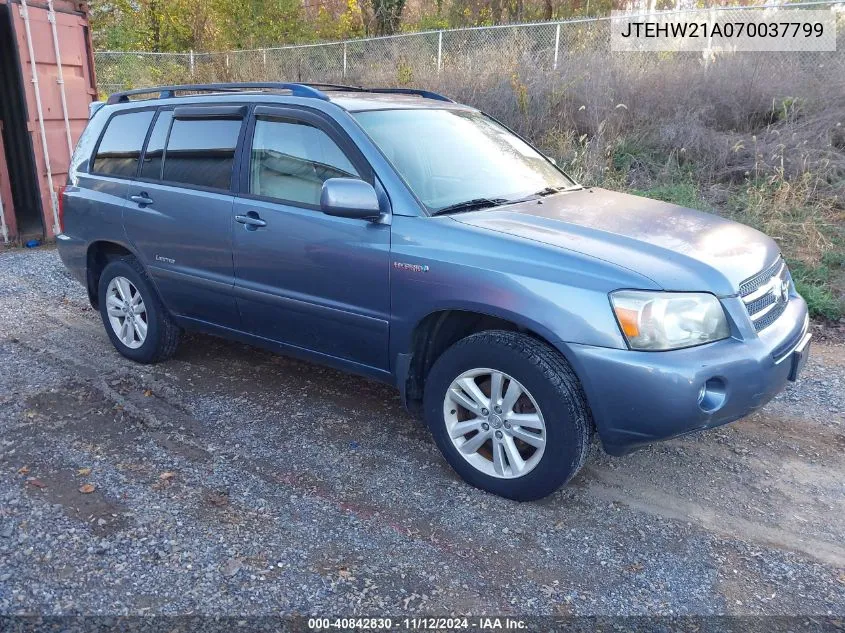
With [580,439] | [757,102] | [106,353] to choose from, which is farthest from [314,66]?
[580,439]

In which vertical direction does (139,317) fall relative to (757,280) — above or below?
below

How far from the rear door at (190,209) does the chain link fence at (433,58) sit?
8.16 m

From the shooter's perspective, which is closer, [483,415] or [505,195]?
[483,415]

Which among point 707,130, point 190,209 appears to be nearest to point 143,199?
point 190,209

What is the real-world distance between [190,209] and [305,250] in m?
1.02

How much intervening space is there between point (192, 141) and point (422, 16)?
1823 cm

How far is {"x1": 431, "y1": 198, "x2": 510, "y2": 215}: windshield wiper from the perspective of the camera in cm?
350

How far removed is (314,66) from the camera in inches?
643

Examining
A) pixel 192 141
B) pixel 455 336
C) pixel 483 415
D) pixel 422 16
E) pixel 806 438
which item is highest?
pixel 422 16

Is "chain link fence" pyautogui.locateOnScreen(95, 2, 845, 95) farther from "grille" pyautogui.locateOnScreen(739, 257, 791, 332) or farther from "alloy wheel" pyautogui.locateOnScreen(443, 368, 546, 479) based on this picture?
"alloy wheel" pyautogui.locateOnScreen(443, 368, 546, 479)

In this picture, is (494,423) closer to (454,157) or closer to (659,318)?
(659,318)

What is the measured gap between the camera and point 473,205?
3605 mm

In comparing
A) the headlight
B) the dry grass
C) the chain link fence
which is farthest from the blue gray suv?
the chain link fence

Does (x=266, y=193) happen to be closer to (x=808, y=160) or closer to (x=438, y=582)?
(x=438, y=582)
